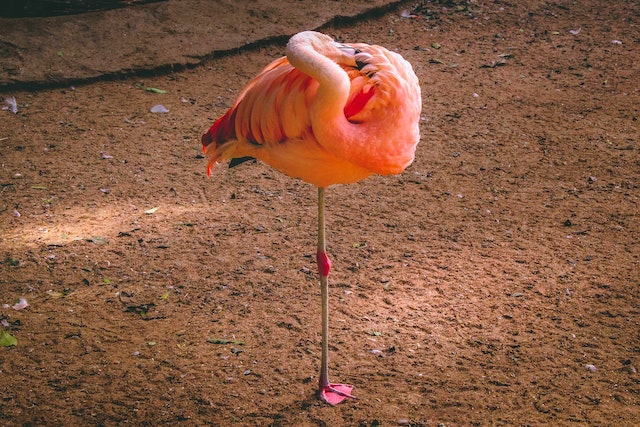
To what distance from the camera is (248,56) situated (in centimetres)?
616

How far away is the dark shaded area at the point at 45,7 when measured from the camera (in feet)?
19.9

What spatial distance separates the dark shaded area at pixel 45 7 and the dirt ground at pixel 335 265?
0.93 meters

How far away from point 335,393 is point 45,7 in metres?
4.60

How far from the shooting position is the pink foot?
3.01 m

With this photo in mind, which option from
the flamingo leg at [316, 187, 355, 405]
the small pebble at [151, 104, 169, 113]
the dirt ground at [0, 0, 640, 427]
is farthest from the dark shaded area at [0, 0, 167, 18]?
the flamingo leg at [316, 187, 355, 405]

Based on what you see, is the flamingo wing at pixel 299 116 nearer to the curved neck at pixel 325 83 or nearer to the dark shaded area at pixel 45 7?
the curved neck at pixel 325 83

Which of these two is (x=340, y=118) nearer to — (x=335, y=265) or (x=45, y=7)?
(x=335, y=265)

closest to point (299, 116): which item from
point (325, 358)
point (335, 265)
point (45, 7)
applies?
point (325, 358)

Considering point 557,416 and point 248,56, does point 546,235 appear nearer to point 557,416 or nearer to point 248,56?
point 557,416

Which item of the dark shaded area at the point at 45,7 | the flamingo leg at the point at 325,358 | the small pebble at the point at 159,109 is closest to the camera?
the flamingo leg at the point at 325,358

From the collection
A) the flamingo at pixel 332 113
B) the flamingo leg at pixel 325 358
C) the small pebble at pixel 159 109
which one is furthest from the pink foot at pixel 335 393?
the small pebble at pixel 159 109

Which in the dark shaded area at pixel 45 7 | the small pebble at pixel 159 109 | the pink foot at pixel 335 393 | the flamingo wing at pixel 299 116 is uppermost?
the flamingo wing at pixel 299 116

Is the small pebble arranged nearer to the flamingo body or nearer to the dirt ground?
the dirt ground

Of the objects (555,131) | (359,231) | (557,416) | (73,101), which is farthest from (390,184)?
(73,101)
